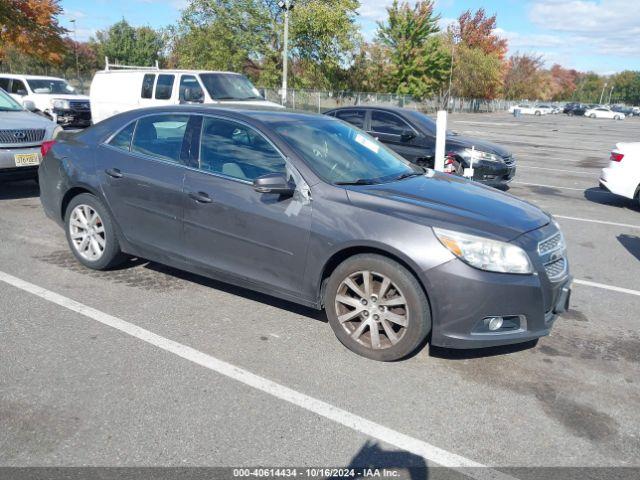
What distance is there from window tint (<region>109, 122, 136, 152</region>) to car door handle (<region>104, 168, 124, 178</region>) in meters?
0.22

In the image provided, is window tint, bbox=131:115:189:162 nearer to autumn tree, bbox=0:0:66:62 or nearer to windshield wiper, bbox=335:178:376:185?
windshield wiper, bbox=335:178:376:185

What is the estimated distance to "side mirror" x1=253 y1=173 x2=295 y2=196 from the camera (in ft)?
12.5

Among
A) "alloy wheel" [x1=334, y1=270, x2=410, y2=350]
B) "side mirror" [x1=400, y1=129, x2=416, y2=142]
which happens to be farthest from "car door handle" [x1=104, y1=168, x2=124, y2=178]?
"side mirror" [x1=400, y1=129, x2=416, y2=142]

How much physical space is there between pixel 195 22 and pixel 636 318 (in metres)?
35.7

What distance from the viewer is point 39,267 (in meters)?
5.33

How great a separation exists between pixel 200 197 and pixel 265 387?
5.44 feet

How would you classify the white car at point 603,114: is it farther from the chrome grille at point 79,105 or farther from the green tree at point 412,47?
the chrome grille at point 79,105

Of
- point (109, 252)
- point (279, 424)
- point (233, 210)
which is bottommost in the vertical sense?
point (279, 424)

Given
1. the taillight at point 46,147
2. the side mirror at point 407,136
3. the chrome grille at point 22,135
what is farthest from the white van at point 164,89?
the taillight at point 46,147

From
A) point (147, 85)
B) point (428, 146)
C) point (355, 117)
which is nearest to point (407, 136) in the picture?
point (428, 146)

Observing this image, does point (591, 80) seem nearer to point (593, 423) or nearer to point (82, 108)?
point (82, 108)

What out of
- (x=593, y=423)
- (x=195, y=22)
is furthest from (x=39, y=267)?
(x=195, y=22)

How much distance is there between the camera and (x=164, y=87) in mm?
13109

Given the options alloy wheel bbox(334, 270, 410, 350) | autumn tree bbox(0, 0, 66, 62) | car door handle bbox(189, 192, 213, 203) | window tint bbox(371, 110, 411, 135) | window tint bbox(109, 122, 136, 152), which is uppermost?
autumn tree bbox(0, 0, 66, 62)
